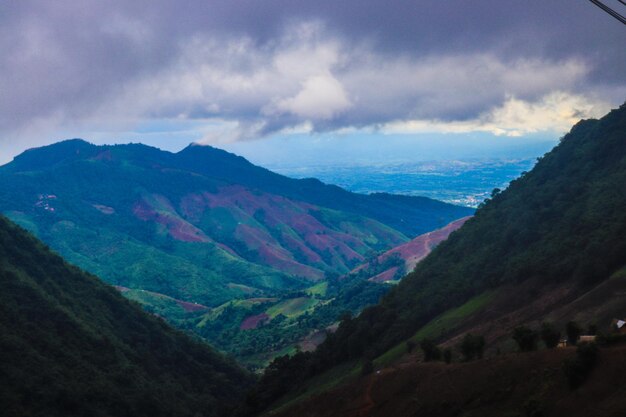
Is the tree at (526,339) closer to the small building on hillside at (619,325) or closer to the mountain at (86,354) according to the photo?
the small building on hillside at (619,325)

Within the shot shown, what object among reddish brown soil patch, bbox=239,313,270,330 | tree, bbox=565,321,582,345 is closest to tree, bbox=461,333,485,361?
tree, bbox=565,321,582,345

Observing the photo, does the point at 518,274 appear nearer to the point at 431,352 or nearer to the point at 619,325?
the point at 431,352

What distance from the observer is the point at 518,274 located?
79500 millimetres

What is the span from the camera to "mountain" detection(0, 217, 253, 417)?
76.1 m

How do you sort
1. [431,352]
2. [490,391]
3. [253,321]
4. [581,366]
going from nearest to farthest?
[581,366] < [490,391] < [431,352] < [253,321]

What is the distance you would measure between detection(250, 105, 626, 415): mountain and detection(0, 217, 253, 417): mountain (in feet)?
58.4

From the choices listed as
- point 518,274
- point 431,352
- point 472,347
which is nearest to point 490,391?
point 472,347

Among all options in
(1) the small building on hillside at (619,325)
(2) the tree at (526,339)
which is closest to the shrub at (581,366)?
(2) the tree at (526,339)

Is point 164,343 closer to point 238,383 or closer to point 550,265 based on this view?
point 238,383

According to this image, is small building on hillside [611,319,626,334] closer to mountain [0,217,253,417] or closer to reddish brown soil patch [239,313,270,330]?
mountain [0,217,253,417]

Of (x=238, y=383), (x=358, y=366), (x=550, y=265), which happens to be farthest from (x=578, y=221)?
(x=238, y=383)

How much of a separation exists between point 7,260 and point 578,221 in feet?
306

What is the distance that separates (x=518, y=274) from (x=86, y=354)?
64283mm

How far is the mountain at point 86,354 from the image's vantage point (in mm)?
76125
